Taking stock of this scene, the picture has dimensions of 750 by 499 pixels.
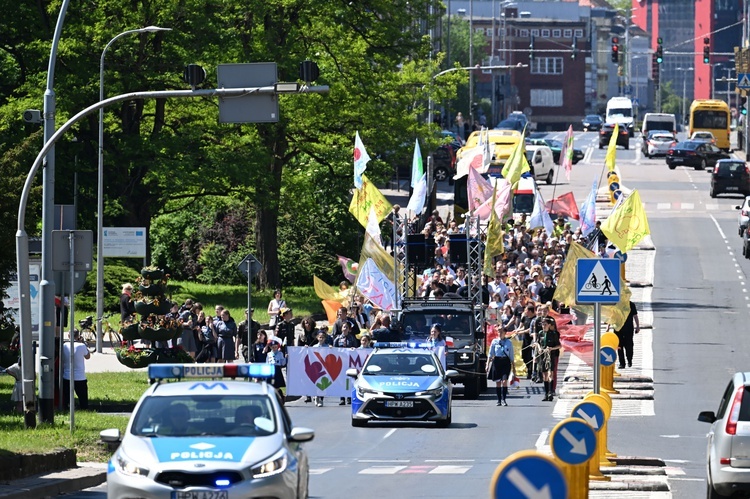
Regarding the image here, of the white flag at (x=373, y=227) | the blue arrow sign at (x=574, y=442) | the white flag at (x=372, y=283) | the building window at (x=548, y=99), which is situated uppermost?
the building window at (x=548, y=99)

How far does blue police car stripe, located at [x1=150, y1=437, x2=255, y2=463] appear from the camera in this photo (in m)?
13.6

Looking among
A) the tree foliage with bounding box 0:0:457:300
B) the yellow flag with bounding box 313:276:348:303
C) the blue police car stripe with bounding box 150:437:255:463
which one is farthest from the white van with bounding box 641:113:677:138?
the blue police car stripe with bounding box 150:437:255:463

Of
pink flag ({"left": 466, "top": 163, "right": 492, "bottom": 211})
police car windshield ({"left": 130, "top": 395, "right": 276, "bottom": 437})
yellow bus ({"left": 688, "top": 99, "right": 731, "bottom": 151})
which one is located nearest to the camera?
police car windshield ({"left": 130, "top": 395, "right": 276, "bottom": 437})

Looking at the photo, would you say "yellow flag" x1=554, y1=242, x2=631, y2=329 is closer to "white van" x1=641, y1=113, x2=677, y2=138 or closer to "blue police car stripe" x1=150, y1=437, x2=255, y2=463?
"blue police car stripe" x1=150, y1=437, x2=255, y2=463

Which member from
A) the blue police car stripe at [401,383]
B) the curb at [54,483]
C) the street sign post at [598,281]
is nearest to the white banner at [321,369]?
the blue police car stripe at [401,383]

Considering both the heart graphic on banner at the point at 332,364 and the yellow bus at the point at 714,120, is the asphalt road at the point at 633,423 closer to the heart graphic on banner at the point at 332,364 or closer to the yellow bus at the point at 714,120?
the heart graphic on banner at the point at 332,364

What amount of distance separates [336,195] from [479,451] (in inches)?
1241

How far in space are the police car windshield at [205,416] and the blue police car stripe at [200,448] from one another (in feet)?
0.67

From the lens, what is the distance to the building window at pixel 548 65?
7456 inches

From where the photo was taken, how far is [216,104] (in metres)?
48.3

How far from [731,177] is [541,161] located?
955 centimetres

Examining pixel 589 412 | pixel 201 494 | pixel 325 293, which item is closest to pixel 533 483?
pixel 201 494

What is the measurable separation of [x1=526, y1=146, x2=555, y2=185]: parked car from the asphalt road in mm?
19802

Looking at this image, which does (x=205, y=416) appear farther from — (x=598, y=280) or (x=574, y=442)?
(x=598, y=280)
